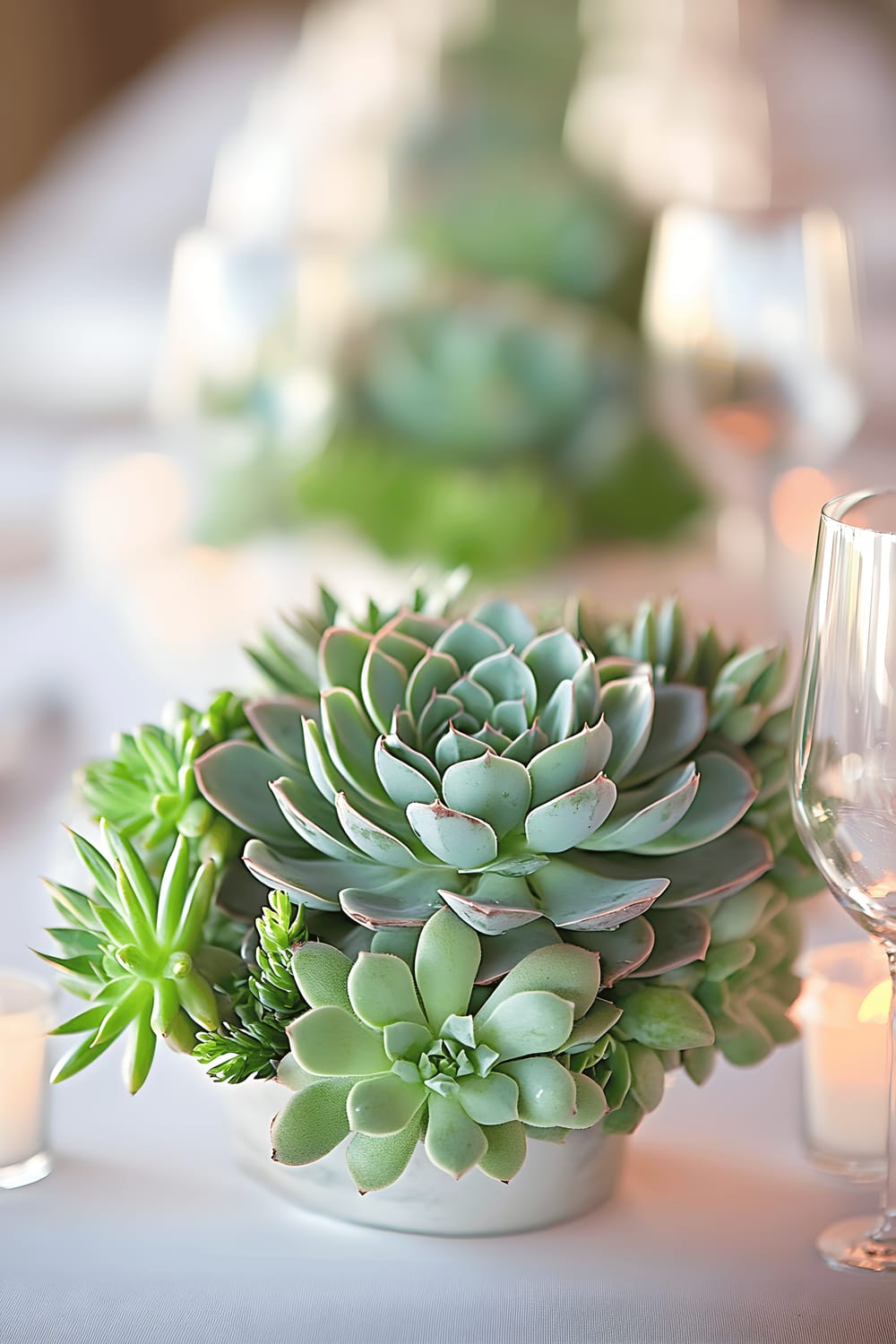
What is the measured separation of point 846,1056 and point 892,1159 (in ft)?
0.21

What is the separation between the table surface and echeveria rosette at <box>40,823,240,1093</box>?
53 millimetres

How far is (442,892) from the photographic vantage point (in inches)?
12.7

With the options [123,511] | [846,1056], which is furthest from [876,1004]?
[123,511]

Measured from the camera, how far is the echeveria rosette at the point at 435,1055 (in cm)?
31

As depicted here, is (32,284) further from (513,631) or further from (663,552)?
(513,631)

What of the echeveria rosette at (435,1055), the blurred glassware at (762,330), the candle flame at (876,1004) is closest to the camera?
the echeveria rosette at (435,1055)

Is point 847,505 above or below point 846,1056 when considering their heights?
above

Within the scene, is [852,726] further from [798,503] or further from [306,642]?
[798,503]

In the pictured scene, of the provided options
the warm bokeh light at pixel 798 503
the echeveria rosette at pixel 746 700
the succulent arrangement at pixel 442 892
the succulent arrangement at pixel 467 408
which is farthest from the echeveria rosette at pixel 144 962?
the warm bokeh light at pixel 798 503

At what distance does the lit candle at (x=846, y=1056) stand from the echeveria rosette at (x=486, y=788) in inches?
3.7

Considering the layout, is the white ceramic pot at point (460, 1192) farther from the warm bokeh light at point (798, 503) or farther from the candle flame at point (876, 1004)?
the warm bokeh light at point (798, 503)

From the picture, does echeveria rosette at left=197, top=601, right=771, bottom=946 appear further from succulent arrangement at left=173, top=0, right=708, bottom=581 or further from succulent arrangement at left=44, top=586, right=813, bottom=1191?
succulent arrangement at left=173, top=0, right=708, bottom=581

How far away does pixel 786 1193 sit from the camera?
40cm

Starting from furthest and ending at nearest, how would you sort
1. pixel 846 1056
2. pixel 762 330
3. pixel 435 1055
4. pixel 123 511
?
pixel 123 511 → pixel 762 330 → pixel 846 1056 → pixel 435 1055
